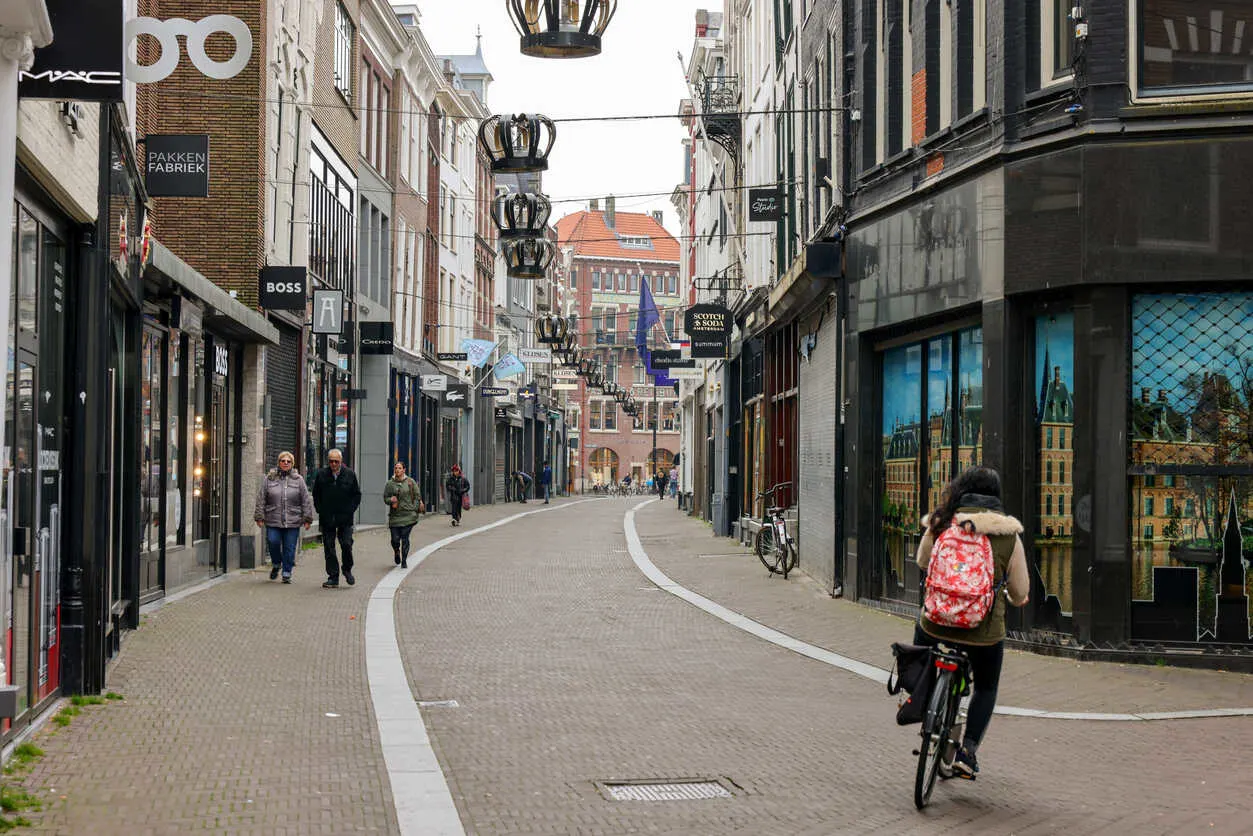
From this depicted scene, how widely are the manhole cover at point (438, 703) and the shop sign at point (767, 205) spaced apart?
16427 millimetres

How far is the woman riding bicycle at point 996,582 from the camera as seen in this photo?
7.86 m

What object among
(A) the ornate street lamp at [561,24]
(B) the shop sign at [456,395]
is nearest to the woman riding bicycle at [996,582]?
(A) the ornate street lamp at [561,24]

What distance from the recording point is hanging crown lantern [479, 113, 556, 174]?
19000 mm

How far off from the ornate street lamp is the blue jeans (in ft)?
29.4

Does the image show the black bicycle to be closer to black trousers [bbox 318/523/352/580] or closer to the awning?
the awning

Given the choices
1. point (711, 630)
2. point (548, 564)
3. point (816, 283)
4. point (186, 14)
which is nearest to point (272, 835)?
point (711, 630)

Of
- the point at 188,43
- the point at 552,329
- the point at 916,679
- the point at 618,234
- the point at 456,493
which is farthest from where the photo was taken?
the point at 618,234

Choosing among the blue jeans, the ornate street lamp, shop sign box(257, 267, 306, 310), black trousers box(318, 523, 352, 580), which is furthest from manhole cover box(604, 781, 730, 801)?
shop sign box(257, 267, 306, 310)

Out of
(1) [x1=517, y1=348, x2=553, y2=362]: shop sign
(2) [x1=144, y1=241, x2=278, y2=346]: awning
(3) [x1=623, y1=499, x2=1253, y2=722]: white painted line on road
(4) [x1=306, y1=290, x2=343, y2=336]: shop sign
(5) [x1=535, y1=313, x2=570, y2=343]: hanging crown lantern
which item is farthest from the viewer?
(1) [x1=517, y1=348, x2=553, y2=362]: shop sign

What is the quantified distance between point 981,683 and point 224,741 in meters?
4.21

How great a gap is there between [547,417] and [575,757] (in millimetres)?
78083

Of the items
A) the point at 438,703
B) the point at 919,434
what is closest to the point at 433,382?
the point at 919,434

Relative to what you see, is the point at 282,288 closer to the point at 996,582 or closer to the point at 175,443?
the point at 175,443

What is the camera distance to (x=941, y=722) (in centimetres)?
759
